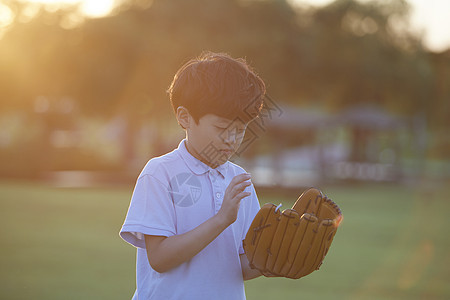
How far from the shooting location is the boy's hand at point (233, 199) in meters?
1.91

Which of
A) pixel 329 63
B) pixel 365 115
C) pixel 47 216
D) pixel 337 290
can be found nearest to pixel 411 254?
pixel 337 290

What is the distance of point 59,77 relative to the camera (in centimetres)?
2288

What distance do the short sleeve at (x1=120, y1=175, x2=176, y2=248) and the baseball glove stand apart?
0.34m

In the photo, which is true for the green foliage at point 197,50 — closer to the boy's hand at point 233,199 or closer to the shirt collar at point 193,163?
the shirt collar at point 193,163

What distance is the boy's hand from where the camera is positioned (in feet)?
6.27

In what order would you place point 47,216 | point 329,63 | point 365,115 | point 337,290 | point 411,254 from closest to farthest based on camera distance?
point 337,290 < point 411,254 < point 47,216 < point 365,115 < point 329,63

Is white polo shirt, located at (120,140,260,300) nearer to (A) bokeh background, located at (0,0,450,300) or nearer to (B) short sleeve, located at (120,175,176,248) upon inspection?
(B) short sleeve, located at (120,175,176,248)

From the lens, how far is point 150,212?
2.00m

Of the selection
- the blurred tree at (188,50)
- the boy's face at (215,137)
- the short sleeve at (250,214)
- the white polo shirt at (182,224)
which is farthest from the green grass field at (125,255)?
the blurred tree at (188,50)

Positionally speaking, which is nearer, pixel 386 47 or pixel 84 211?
pixel 84 211

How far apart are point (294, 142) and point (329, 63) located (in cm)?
1121

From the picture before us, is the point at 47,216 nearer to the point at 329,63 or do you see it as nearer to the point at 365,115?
the point at 365,115

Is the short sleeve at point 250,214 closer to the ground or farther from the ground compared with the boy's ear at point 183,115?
closer to the ground

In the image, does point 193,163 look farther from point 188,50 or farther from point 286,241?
point 188,50
